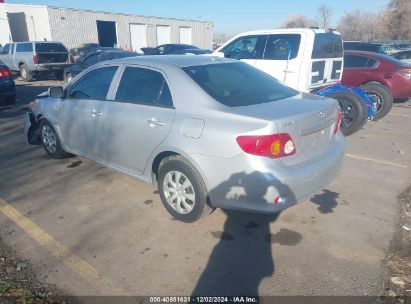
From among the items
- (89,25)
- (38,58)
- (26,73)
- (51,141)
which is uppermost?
(89,25)

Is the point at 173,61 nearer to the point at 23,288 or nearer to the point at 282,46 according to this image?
the point at 23,288

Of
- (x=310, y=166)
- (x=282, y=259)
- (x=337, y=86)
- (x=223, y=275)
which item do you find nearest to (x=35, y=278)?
(x=223, y=275)

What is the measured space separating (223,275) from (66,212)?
210cm

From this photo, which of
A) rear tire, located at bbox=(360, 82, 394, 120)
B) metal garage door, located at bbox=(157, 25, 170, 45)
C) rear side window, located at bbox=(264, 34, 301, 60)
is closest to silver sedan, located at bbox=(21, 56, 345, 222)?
rear side window, located at bbox=(264, 34, 301, 60)

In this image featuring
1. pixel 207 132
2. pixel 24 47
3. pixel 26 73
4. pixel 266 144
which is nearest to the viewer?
pixel 266 144

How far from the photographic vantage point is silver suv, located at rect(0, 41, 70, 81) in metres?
15.6

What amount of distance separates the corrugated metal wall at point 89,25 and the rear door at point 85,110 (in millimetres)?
27801

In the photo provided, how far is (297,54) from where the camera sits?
21.7 feet

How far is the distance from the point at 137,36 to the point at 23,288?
3683cm

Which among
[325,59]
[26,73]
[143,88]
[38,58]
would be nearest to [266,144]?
Result: [143,88]

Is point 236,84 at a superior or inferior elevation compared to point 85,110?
superior

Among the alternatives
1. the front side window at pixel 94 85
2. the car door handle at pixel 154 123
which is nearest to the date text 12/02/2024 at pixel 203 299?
the car door handle at pixel 154 123

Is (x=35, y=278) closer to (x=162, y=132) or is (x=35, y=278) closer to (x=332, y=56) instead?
(x=162, y=132)

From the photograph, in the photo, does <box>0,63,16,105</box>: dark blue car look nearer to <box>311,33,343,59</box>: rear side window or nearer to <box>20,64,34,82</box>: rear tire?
<box>20,64,34,82</box>: rear tire
